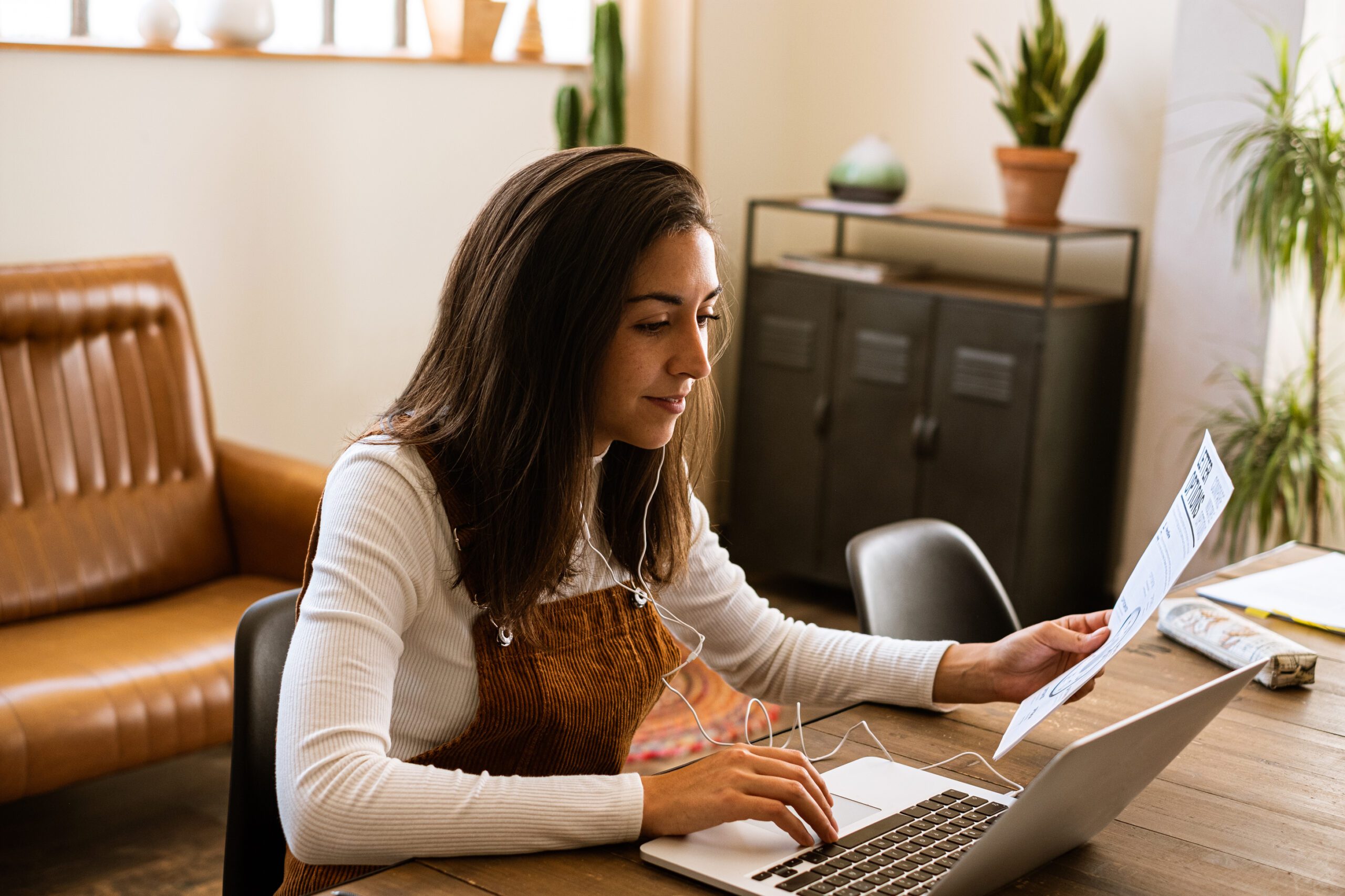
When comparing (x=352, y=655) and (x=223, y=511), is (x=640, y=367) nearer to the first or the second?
(x=352, y=655)

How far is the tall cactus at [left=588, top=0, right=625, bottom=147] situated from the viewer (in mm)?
3834

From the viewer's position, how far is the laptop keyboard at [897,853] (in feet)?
3.64

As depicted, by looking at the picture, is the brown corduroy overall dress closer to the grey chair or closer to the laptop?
the laptop

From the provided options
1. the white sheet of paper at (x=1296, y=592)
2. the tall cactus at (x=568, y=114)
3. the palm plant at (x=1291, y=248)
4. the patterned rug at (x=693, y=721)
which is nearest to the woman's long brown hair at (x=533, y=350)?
the white sheet of paper at (x=1296, y=592)

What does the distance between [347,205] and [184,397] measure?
785 mm

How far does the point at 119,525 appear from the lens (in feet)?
9.52

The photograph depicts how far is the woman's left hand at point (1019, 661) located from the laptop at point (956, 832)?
0.21 metres

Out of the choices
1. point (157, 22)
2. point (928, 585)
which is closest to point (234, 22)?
point (157, 22)

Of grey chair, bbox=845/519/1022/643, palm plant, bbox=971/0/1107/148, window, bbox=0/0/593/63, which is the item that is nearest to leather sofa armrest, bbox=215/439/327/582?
window, bbox=0/0/593/63

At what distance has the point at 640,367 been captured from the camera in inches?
52.4

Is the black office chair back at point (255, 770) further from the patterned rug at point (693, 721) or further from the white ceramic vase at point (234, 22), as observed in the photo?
the white ceramic vase at point (234, 22)

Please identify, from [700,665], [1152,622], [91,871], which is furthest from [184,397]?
[1152,622]

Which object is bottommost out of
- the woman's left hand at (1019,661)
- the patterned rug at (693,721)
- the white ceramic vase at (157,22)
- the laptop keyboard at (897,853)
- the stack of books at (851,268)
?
the patterned rug at (693,721)

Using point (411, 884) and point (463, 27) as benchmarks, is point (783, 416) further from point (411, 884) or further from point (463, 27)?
point (411, 884)
